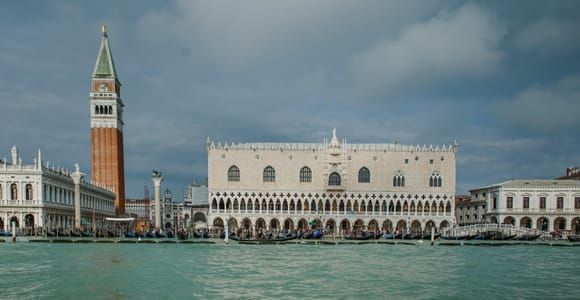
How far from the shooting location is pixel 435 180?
4856 centimetres

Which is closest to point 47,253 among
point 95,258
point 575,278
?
point 95,258

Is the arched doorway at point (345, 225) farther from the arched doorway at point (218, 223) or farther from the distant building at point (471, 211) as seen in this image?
the distant building at point (471, 211)

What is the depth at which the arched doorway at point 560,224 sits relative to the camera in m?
47.4

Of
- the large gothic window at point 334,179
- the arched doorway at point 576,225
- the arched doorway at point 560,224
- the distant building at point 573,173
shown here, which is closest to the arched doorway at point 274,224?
the large gothic window at point 334,179

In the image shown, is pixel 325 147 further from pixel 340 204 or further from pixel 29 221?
pixel 29 221

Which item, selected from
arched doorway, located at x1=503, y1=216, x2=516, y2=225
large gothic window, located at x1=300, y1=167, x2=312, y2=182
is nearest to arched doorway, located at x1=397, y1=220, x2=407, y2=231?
arched doorway, located at x1=503, y1=216, x2=516, y2=225

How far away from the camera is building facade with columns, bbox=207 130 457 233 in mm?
47594

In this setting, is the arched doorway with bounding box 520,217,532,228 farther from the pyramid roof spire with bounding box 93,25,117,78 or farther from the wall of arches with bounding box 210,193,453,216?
the pyramid roof spire with bounding box 93,25,117,78

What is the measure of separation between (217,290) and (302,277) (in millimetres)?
3637

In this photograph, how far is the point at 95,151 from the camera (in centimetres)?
5812

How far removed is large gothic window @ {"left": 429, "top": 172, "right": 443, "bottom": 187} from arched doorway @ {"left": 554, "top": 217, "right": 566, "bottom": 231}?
1132 centimetres

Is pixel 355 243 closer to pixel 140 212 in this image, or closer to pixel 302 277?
pixel 302 277

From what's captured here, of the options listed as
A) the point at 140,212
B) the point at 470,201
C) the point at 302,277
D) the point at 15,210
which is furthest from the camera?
the point at 140,212

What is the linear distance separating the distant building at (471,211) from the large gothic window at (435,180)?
6.68m
